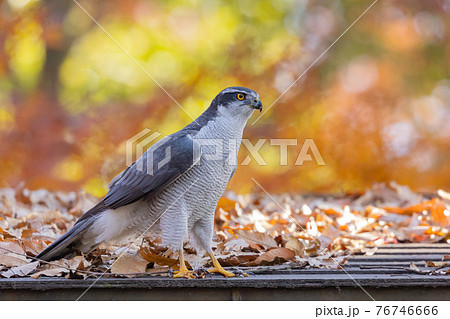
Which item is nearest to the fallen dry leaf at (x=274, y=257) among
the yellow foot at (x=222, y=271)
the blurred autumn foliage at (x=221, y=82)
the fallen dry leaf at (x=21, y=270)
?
the yellow foot at (x=222, y=271)

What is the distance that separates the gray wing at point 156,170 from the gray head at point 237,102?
0.28m

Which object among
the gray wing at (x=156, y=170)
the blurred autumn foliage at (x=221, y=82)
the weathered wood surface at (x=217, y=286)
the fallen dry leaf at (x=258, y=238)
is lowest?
the weathered wood surface at (x=217, y=286)

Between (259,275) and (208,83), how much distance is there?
4.93 meters

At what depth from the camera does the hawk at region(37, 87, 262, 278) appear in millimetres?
2748

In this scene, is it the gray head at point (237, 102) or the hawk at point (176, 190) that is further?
the gray head at point (237, 102)

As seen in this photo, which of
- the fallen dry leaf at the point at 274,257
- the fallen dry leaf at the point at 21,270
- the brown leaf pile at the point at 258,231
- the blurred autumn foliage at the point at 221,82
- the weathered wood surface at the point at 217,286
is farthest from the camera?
the blurred autumn foliage at the point at 221,82

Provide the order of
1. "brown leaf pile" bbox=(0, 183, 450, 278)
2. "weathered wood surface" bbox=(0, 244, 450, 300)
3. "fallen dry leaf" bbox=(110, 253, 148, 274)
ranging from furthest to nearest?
"brown leaf pile" bbox=(0, 183, 450, 278) → "fallen dry leaf" bbox=(110, 253, 148, 274) → "weathered wood surface" bbox=(0, 244, 450, 300)

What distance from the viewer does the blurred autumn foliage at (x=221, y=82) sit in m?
6.69

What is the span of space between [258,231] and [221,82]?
143 inches

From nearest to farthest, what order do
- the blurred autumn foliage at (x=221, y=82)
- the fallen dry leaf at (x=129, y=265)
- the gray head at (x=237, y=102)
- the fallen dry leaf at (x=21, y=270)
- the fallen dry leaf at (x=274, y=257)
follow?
1. the fallen dry leaf at (x=21, y=270)
2. the fallen dry leaf at (x=129, y=265)
3. the fallen dry leaf at (x=274, y=257)
4. the gray head at (x=237, y=102)
5. the blurred autumn foliage at (x=221, y=82)

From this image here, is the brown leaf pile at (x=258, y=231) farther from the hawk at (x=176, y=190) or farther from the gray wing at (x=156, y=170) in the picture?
the gray wing at (x=156, y=170)

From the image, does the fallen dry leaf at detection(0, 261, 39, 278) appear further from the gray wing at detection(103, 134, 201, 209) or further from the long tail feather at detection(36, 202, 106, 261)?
the gray wing at detection(103, 134, 201, 209)

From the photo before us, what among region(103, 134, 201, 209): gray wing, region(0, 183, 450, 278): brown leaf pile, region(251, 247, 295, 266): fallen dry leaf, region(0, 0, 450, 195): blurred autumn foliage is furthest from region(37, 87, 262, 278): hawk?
region(0, 0, 450, 195): blurred autumn foliage
